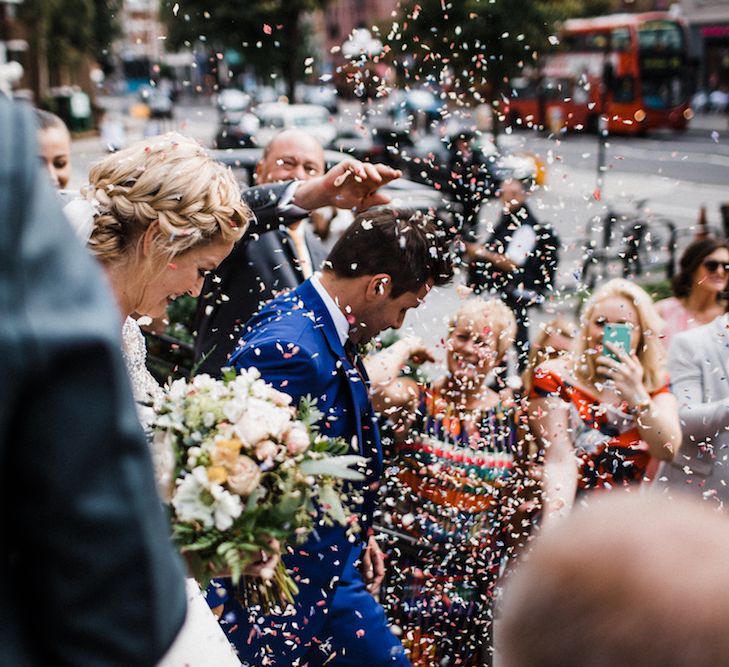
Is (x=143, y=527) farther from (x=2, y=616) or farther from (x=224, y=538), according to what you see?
(x=224, y=538)

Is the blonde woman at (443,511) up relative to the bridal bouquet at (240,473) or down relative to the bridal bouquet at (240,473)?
down

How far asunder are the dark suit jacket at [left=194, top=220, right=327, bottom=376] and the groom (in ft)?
2.48

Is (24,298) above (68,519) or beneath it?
above

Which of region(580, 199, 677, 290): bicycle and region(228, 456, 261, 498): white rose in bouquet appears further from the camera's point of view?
region(580, 199, 677, 290): bicycle

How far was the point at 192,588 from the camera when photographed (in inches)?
106

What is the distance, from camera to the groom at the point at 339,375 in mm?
2766

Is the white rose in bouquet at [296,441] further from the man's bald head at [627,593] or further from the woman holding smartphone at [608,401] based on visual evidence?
the woman holding smartphone at [608,401]

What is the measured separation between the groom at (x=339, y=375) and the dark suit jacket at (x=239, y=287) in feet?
2.48

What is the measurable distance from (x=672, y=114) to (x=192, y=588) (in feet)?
99.6

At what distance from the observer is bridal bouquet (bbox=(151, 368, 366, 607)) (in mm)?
1998

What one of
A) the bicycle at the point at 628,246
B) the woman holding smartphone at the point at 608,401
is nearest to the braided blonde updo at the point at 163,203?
the woman holding smartphone at the point at 608,401

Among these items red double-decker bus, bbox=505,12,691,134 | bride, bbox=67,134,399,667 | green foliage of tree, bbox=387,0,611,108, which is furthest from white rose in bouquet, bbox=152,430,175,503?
red double-decker bus, bbox=505,12,691,134

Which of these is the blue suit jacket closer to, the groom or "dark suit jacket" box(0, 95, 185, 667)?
the groom

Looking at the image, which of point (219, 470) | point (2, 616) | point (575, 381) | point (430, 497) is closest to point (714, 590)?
point (2, 616)
